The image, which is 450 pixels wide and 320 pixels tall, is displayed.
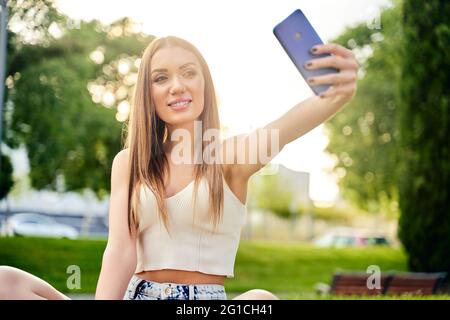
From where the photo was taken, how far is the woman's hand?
6.13ft

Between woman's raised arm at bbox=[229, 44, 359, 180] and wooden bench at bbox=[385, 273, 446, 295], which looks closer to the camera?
woman's raised arm at bbox=[229, 44, 359, 180]

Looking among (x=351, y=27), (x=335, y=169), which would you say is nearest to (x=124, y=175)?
(x=351, y=27)

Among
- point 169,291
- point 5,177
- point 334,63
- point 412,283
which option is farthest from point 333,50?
point 5,177

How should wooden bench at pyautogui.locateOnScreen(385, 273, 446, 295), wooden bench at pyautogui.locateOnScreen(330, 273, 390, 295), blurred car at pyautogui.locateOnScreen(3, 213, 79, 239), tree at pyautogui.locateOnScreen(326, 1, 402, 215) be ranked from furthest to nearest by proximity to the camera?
1. blurred car at pyautogui.locateOnScreen(3, 213, 79, 239)
2. tree at pyautogui.locateOnScreen(326, 1, 402, 215)
3. wooden bench at pyautogui.locateOnScreen(330, 273, 390, 295)
4. wooden bench at pyautogui.locateOnScreen(385, 273, 446, 295)

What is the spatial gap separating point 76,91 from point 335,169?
6.48m

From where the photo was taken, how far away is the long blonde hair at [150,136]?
225 centimetres

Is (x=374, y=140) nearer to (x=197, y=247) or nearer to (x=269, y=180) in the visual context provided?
(x=197, y=247)

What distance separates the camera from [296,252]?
43.6ft

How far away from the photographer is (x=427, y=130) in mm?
9477

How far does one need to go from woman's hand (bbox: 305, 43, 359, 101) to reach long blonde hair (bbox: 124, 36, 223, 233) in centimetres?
49

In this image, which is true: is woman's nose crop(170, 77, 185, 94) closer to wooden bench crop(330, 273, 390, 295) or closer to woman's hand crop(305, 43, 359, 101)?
woman's hand crop(305, 43, 359, 101)

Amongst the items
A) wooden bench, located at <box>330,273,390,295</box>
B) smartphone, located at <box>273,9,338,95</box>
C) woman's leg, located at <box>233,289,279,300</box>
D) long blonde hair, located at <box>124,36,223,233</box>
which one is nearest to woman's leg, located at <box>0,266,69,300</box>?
long blonde hair, located at <box>124,36,223,233</box>

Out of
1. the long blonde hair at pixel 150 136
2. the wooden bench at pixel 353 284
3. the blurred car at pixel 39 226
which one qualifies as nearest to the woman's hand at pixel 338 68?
the long blonde hair at pixel 150 136

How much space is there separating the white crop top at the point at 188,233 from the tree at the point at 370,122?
12.9 meters
